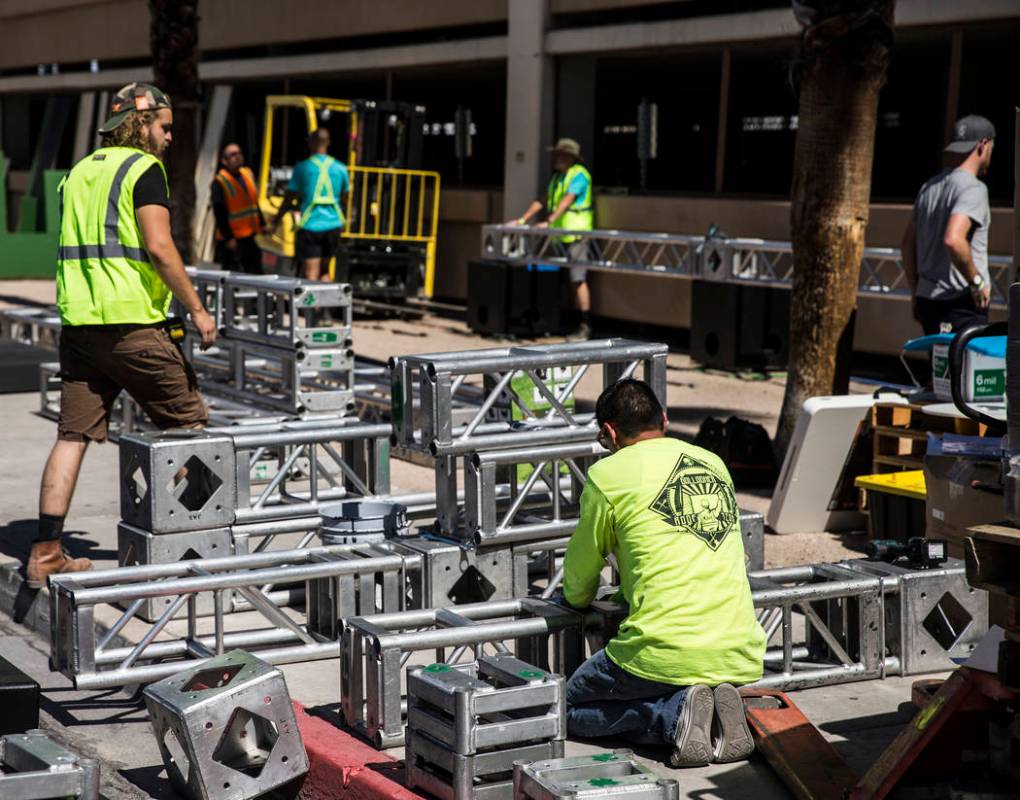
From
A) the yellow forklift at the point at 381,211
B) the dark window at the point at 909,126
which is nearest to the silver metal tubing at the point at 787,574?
the yellow forklift at the point at 381,211

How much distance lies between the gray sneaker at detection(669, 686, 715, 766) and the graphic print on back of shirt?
487 mm

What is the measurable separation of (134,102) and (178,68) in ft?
27.8

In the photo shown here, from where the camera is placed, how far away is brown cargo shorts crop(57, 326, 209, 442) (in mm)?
7043

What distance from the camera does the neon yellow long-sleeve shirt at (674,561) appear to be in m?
4.96

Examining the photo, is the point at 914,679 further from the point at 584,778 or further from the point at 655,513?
the point at 584,778

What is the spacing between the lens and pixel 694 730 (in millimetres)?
4891

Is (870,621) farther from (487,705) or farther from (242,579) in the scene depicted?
(242,579)

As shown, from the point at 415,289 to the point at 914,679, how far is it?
51.3 feet

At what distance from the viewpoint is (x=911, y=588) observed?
5875mm

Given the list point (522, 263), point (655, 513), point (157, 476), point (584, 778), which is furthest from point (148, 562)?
point (522, 263)

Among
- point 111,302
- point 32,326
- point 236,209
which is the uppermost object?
point 236,209

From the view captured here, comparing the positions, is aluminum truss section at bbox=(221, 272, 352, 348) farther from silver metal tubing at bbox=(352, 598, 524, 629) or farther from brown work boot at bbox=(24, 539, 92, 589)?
silver metal tubing at bbox=(352, 598, 524, 629)

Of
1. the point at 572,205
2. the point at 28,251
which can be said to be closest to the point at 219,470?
the point at 572,205

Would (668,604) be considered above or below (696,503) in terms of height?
below
